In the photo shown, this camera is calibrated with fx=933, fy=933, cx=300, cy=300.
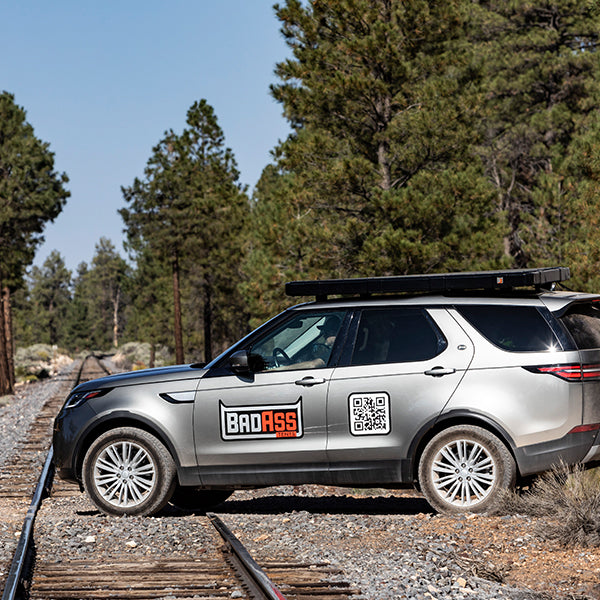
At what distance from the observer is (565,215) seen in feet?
80.1

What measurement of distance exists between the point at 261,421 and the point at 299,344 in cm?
77

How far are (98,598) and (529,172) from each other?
30.2 meters

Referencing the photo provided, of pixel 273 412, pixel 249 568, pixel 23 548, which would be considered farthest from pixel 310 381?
pixel 23 548

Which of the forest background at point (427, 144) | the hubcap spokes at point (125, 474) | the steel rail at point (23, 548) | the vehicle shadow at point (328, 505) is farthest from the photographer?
the forest background at point (427, 144)

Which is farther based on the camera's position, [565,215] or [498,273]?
[565,215]

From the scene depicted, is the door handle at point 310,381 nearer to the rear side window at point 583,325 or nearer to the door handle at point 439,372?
the door handle at point 439,372

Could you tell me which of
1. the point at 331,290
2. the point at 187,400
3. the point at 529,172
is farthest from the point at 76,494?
the point at 529,172

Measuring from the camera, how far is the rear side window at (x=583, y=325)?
7.90 meters

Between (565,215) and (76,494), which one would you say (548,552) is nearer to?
(76,494)

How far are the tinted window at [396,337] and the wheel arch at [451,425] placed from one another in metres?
0.56

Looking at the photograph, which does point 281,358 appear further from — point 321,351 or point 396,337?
point 396,337

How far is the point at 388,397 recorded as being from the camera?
7965mm

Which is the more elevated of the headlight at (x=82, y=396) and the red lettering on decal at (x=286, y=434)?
the headlight at (x=82, y=396)

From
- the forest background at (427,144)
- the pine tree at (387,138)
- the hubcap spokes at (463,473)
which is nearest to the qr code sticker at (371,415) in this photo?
the hubcap spokes at (463,473)
